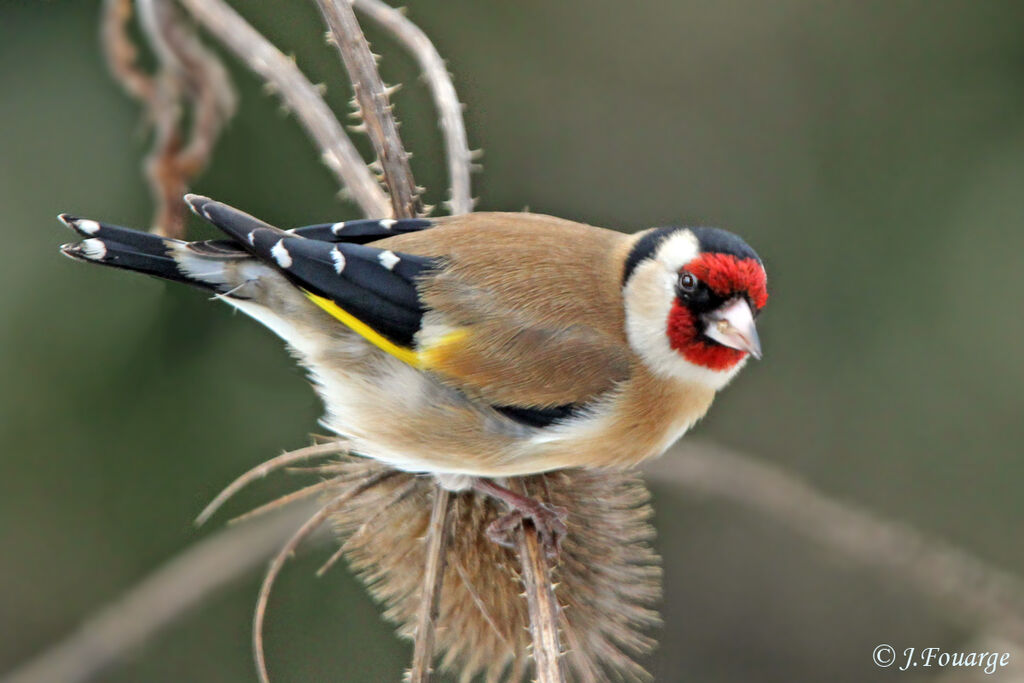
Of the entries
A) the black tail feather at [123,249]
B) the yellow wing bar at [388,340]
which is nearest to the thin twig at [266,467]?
the yellow wing bar at [388,340]

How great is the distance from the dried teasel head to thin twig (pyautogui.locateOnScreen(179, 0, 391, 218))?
2.19 ft

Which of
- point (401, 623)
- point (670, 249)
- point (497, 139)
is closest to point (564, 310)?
point (670, 249)

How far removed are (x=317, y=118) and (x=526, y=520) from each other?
1112 millimetres

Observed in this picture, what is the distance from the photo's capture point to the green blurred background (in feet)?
15.4

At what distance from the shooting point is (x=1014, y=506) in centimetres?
510

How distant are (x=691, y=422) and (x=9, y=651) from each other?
320 centimetres

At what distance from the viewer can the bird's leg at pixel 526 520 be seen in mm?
2645

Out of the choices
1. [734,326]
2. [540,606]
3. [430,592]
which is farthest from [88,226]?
[734,326]

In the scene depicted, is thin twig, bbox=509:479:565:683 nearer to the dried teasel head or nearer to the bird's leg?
the bird's leg

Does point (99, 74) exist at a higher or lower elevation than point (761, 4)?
lower

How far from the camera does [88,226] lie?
261 centimetres

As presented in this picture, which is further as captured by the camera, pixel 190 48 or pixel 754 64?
pixel 754 64

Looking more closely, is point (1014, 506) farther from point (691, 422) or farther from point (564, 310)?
point (564, 310)

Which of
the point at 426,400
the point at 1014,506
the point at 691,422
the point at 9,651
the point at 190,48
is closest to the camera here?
the point at 426,400
